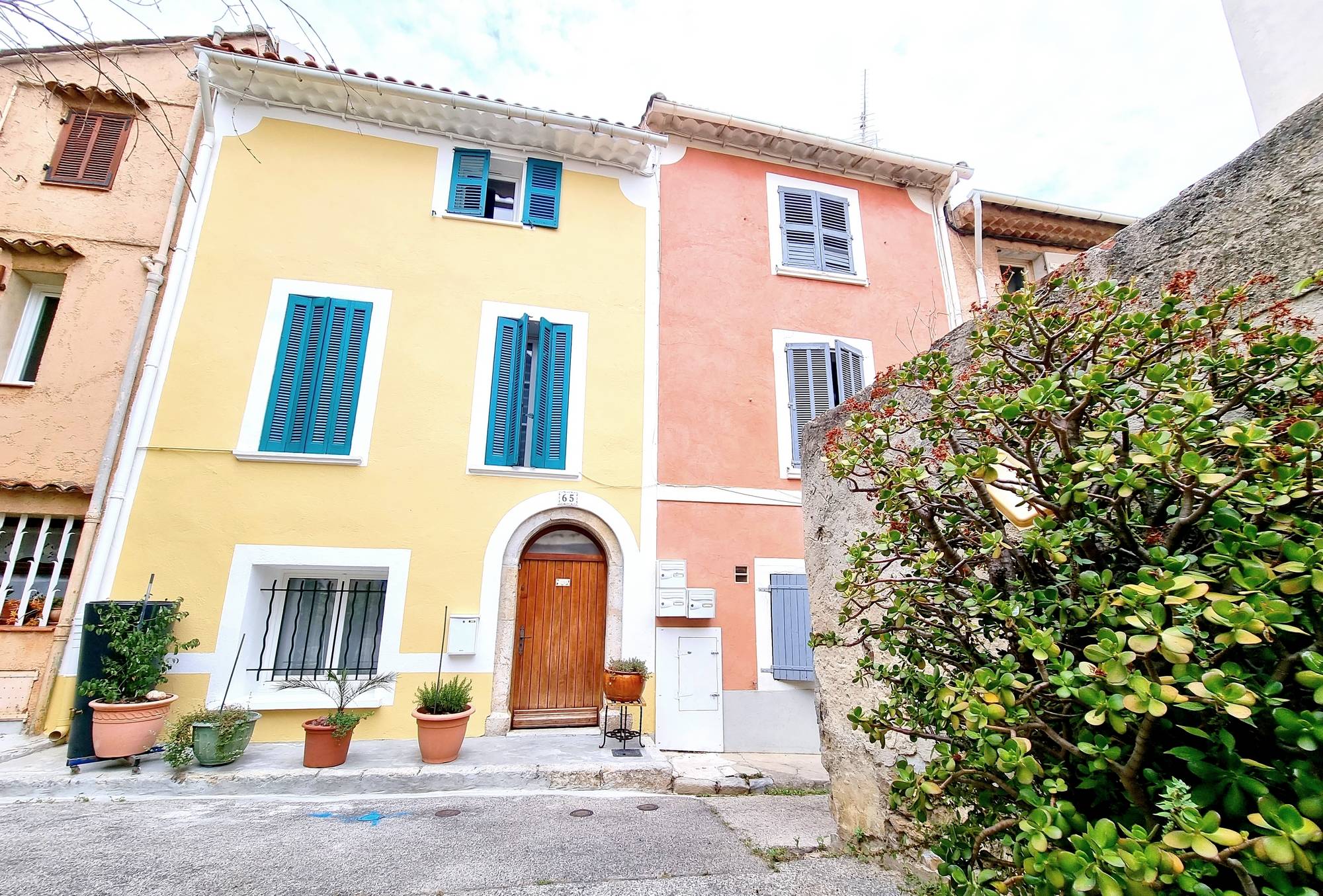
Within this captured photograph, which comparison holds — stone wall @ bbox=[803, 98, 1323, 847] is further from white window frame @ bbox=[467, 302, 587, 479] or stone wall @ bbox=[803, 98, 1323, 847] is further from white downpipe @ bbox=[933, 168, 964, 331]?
white downpipe @ bbox=[933, 168, 964, 331]

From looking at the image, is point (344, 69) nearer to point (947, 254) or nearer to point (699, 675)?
point (699, 675)

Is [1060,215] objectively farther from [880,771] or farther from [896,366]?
[880,771]

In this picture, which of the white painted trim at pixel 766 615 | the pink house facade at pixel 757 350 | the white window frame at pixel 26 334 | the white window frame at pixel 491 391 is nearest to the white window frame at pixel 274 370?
the white window frame at pixel 491 391

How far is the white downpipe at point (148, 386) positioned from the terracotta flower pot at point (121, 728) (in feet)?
4.92

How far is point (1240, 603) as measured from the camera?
42.0 inches

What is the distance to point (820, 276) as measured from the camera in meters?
9.02

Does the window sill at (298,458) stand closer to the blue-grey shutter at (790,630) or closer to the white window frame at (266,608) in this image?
the white window frame at (266,608)

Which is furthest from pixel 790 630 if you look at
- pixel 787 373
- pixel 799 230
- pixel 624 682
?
pixel 799 230

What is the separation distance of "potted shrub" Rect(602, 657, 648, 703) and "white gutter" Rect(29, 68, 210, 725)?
17.5 ft

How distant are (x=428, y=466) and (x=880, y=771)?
18.8 ft

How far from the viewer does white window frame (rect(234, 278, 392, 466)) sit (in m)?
6.60

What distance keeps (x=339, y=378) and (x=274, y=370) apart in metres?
0.73

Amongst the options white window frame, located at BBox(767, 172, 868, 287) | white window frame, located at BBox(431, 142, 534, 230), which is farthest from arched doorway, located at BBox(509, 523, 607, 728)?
white window frame, located at BBox(767, 172, 868, 287)

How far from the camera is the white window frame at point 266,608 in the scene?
19.7 ft
